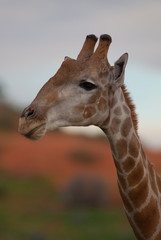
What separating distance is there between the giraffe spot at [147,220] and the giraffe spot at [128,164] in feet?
2.08

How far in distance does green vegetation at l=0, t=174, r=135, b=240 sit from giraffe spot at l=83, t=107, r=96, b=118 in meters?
24.0

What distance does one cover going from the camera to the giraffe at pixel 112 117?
27.4 ft

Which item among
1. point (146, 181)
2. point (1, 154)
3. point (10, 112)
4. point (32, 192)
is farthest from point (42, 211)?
point (146, 181)

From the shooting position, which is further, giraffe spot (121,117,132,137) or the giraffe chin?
giraffe spot (121,117,132,137)

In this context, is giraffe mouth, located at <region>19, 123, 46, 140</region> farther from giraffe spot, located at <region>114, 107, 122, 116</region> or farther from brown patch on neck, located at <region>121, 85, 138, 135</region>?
brown patch on neck, located at <region>121, 85, 138, 135</region>

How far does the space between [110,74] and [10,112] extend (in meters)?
55.7

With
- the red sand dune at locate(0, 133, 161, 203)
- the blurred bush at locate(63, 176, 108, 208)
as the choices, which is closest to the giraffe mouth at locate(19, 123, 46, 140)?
the blurred bush at locate(63, 176, 108, 208)

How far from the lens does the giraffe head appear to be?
814 cm

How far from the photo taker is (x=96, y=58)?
8.81 metres

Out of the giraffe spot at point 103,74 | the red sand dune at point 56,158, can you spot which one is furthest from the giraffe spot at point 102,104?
the red sand dune at point 56,158

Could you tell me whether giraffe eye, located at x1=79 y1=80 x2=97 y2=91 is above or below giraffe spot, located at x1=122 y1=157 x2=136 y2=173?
above

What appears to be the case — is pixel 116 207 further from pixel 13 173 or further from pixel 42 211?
pixel 13 173

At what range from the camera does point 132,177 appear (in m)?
8.50

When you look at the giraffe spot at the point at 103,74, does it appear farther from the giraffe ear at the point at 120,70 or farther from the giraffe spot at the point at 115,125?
the giraffe spot at the point at 115,125
